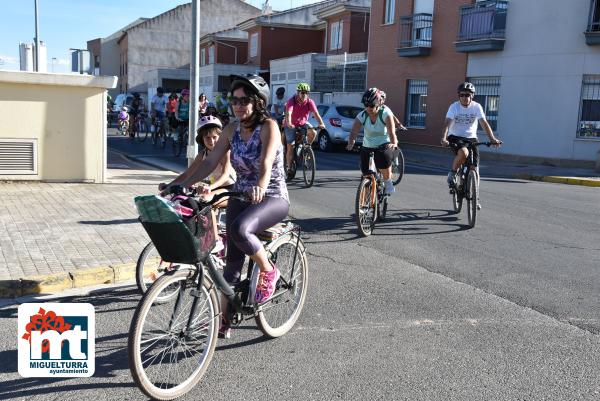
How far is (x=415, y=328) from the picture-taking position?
15.8 feet

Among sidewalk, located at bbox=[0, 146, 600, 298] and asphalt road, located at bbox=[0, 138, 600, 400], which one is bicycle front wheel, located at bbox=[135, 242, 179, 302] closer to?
asphalt road, located at bbox=[0, 138, 600, 400]

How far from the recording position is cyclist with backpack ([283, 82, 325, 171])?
12.1m

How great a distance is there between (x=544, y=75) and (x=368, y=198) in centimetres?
1468

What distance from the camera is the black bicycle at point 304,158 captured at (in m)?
12.3

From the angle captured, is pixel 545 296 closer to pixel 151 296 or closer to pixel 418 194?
pixel 151 296

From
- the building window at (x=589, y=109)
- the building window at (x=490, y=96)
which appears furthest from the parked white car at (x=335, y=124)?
the building window at (x=589, y=109)

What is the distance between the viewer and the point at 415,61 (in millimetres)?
25984

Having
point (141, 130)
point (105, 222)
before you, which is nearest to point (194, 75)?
point (105, 222)

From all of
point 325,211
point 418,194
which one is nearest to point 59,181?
point 325,211

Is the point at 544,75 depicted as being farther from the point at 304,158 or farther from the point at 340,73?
the point at 340,73

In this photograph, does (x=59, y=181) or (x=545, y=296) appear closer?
(x=545, y=296)

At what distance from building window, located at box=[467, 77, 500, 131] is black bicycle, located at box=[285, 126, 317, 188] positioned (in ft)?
38.7

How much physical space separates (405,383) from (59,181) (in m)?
8.55

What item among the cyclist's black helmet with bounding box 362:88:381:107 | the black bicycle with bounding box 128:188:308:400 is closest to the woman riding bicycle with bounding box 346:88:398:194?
the cyclist's black helmet with bounding box 362:88:381:107
